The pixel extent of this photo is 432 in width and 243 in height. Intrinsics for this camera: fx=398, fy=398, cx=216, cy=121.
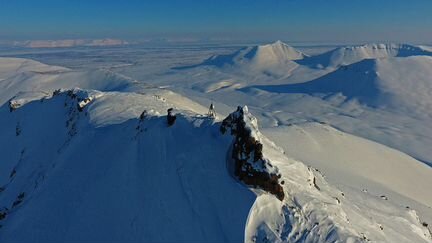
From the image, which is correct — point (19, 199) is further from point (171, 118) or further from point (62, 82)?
point (62, 82)

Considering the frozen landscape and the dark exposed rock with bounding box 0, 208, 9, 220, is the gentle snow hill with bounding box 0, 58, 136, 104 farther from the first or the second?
the dark exposed rock with bounding box 0, 208, 9, 220

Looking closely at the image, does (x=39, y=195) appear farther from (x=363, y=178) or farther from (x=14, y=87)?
(x=14, y=87)

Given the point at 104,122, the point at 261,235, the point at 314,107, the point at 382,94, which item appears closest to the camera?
the point at 261,235

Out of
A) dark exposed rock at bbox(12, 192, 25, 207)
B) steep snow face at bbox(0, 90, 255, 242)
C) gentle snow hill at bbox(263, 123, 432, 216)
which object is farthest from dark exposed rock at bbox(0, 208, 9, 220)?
gentle snow hill at bbox(263, 123, 432, 216)

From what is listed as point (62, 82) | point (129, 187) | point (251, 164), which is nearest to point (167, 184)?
point (129, 187)

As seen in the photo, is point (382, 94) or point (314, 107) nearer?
point (314, 107)

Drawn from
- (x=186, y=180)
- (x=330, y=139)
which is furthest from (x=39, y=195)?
(x=330, y=139)
